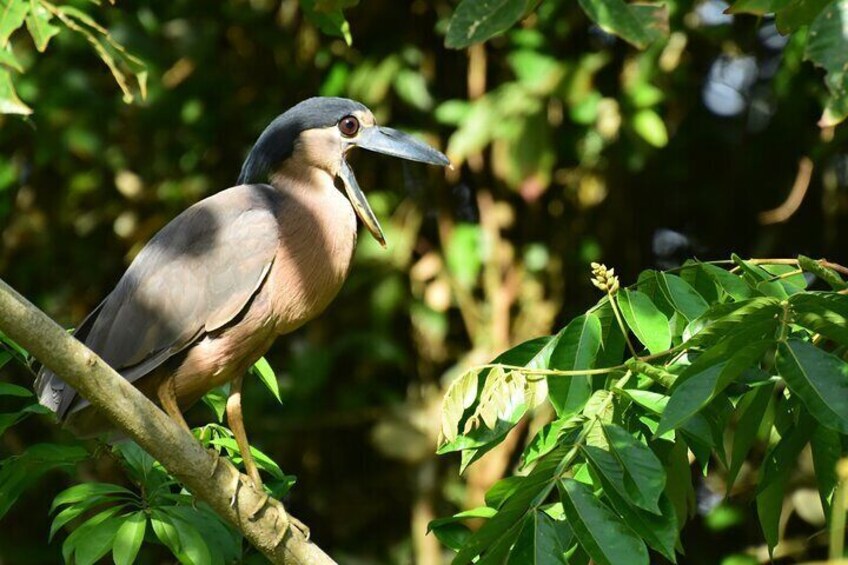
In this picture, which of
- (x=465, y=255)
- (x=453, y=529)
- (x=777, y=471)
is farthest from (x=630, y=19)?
(x=465, y=255)

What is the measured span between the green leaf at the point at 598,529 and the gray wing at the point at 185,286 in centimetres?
119

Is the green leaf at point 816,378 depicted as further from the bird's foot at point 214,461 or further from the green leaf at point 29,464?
the green leaf at point 29,464

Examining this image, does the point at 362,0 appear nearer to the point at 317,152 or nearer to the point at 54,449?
the point at 317,152

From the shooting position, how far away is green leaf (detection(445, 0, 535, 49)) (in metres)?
2.11

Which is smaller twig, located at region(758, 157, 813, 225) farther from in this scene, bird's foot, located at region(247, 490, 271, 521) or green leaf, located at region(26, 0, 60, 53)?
green leaf, located at region(26, 0, 60, 53)

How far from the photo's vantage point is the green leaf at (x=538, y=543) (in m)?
1.92

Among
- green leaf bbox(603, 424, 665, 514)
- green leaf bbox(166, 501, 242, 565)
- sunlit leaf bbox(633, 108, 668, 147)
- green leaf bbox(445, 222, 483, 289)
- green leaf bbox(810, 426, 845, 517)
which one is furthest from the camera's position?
green leaf bbox(445, 222, 483, 289)

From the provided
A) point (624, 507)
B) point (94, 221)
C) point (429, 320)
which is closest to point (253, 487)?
point (624, 507)

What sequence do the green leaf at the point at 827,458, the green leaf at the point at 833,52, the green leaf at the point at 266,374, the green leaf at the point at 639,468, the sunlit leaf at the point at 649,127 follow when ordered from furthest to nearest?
the sunlit leaf at the point at 649,127
the green leaf at the point at 266,374
the green leaf at the point at 827,458
the green leaf at the point at 639,468
the green leaf at the point at 833,52

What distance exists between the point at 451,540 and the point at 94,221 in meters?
3.18

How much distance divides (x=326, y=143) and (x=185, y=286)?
581 millimetres

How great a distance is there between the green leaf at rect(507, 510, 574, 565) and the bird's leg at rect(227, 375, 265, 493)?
869 millimetres

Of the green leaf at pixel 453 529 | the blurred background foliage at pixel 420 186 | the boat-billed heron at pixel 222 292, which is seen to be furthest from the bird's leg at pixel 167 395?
the blurred background foliage at pixel 420 186

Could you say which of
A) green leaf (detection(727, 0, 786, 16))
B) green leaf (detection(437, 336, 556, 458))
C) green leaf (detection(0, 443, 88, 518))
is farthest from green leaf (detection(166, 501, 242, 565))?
green leaf (detection(727, 0, 786, 16))
